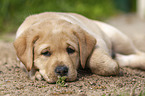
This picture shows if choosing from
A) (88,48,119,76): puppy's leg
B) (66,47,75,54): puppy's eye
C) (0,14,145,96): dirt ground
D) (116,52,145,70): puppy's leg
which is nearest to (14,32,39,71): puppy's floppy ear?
(0,14,145,96): dirt ground

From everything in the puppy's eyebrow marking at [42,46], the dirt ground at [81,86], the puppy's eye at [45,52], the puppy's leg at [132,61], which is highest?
the puppy's eyebrow marking at [42,46]

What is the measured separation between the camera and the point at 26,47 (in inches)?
161

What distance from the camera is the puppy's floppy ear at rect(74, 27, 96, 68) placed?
13.5ft

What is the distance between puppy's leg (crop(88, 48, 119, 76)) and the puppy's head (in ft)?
0.43

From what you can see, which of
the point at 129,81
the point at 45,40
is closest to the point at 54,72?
the point at 45,40

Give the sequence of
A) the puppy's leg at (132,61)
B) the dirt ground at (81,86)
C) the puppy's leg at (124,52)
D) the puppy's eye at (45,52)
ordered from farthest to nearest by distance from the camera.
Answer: the puppy's leg at (124,52) → the puppy's leg at (132,61) → the puppy's eye at (45,52) → the dirt ground at (81,86)

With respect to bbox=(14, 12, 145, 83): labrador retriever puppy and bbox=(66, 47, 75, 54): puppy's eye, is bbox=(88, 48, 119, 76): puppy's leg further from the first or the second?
bbox=(66, 47, 75, 54): puppy's eye

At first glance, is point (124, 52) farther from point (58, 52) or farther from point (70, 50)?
point (58, 52)

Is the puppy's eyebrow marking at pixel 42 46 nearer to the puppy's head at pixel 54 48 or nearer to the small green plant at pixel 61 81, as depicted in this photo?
the puppy's head at pixel 54 48

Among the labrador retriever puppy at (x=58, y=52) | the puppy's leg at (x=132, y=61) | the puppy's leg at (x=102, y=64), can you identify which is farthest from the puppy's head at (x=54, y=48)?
the puppy's leg at (x=132, y=61)

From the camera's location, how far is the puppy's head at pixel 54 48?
149 inches

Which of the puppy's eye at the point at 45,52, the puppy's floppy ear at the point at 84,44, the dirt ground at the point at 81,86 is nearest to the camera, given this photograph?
the dirt ground at the point at 81,86

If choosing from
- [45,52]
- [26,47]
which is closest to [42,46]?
[45,52]

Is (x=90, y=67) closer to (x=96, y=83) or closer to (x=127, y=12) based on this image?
(x=96, y=83)
